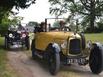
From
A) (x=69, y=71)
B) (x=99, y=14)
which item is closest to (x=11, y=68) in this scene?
(x=69, y=71)

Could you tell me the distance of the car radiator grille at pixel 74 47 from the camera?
1664cm

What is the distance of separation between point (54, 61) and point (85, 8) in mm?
57026

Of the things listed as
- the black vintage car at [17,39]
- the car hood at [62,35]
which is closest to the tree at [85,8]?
the black vintage car at [17,39]

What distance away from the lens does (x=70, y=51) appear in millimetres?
16609

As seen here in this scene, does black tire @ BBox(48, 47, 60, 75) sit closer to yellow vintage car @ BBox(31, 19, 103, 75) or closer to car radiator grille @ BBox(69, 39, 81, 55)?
yellow vintage car @ BBox(31, 19, 103, 75)

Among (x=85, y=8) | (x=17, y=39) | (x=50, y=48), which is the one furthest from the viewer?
(x=85, y=8)

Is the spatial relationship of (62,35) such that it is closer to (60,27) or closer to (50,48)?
(50,48)

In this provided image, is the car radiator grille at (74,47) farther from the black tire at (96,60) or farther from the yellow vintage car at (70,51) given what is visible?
the black tire at (96,60)

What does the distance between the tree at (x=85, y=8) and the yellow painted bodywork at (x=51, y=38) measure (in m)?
50.3

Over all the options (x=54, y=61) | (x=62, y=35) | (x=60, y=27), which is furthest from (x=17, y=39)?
(x=54, y=61)

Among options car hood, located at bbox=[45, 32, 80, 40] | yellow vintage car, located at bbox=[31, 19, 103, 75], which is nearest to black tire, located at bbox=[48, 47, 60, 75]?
yellow vintage car, located at bbox=[31, 19, 103, 75]

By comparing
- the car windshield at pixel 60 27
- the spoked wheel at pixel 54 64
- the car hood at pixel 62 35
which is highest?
the car windshield at pixel 60 27

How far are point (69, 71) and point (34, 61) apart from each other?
10.8 ft

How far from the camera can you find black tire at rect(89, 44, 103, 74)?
16078mm
